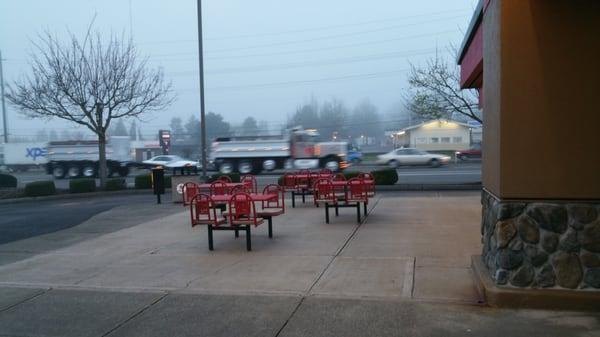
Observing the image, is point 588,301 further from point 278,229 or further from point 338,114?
point 338,114

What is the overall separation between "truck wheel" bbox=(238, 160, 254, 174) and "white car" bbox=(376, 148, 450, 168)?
10.0 m

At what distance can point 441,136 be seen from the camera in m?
68.1

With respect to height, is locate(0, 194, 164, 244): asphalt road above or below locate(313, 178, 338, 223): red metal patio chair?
below

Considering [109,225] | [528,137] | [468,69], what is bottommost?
[109,225]

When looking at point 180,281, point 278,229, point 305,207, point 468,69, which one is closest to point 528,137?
point 468,69

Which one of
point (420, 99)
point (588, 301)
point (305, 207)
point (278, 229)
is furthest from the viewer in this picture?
point (420, 99)

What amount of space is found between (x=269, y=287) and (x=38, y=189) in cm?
1726

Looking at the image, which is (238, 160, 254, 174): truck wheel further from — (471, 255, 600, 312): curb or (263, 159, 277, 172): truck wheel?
(471, 255, 600, 312): curb

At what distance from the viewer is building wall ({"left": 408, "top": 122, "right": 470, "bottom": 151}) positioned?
66250 millimetres

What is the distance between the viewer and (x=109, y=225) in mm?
12047

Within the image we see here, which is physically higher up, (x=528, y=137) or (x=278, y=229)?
(x=528, y=137)

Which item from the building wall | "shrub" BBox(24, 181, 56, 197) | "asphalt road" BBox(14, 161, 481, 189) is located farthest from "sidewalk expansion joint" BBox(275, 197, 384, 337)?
the building wall

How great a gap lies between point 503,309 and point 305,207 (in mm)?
9085

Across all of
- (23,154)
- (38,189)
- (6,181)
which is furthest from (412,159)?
(23,154)
